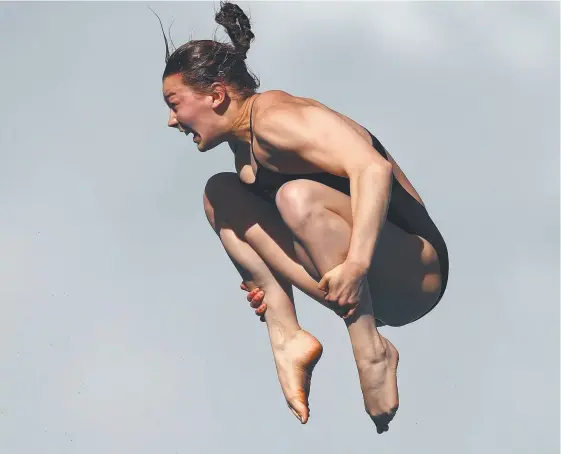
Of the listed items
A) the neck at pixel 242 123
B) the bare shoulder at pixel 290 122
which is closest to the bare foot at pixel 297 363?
the neck at pixel 242 123

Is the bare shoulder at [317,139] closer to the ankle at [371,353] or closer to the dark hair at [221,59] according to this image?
the dark hair at [221,59]

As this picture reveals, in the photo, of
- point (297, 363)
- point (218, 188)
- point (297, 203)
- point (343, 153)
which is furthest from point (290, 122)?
point (297, 363)

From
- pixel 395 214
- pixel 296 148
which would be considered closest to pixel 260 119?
pixel 296 148

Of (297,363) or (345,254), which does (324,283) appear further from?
(297,363)

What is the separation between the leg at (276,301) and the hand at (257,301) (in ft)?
Result: 0.13

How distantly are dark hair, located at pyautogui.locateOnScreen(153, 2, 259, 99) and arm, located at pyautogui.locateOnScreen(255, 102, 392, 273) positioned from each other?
2.40ft

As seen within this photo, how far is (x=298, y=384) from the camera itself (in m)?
16.5

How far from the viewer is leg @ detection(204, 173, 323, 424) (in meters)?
16.6

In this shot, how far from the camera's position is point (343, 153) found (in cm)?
1552

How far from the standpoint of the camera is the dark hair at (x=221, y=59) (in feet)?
53.8

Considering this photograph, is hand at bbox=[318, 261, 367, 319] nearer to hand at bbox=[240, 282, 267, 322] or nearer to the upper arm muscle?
the upper arm muscle

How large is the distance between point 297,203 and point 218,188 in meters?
1.47

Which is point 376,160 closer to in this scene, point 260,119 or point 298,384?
point 260,119

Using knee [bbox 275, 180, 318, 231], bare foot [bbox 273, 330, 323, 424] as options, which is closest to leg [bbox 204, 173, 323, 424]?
bare foot [bbox 273, 330, 323, 424]
